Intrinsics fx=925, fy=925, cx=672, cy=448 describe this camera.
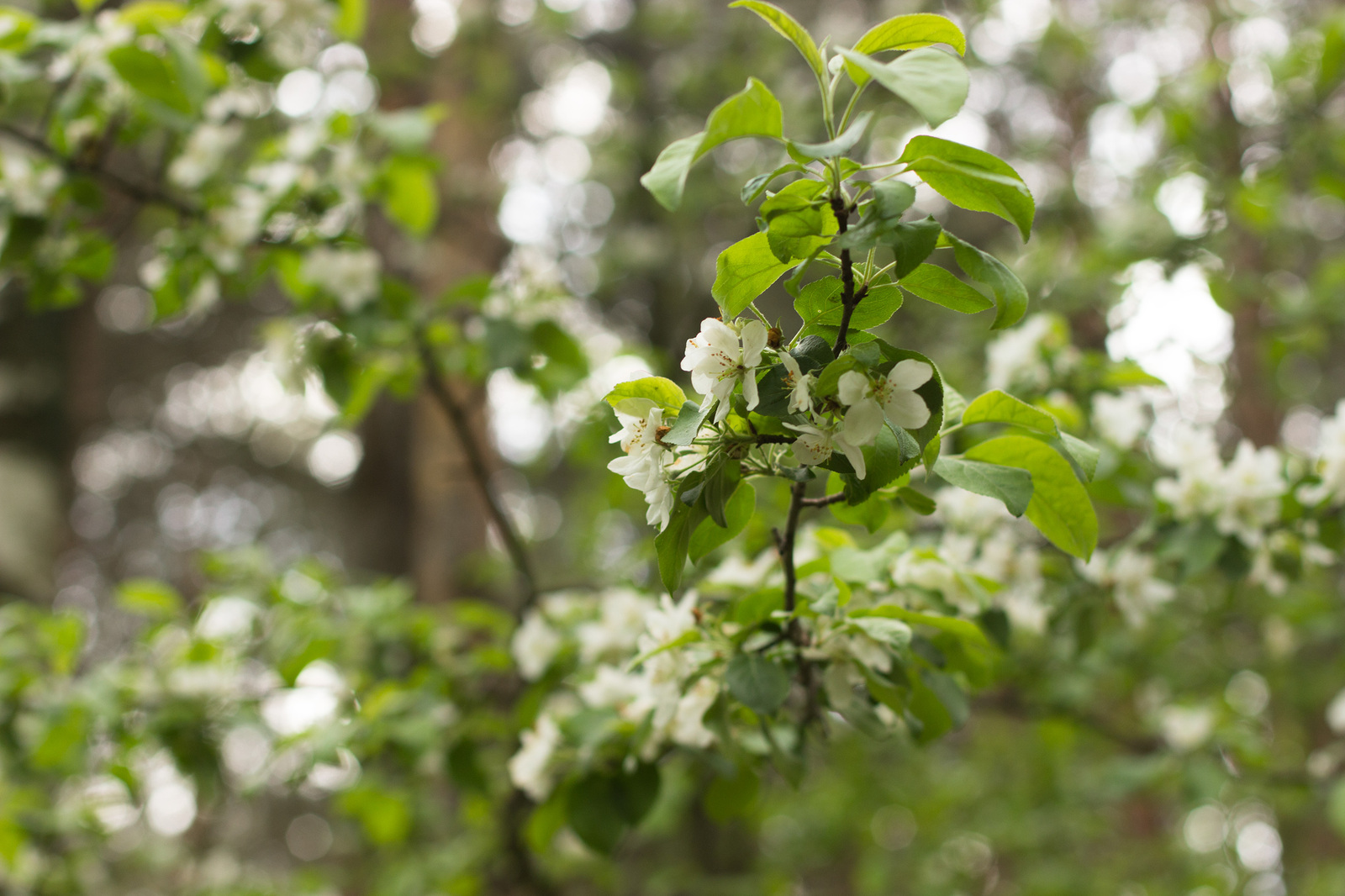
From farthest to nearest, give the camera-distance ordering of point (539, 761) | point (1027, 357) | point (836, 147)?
point (1027, 357) < point (539, 761) < point (836, 147)

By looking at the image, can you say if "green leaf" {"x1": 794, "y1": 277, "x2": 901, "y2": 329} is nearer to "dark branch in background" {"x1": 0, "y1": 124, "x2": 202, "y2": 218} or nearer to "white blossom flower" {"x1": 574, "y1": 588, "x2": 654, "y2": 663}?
"white blossom flower" {"x1": 574, "y1": 588, "x2": 654, "y2": 663}

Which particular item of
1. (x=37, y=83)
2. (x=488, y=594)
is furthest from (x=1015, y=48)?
(x=37, y=83)

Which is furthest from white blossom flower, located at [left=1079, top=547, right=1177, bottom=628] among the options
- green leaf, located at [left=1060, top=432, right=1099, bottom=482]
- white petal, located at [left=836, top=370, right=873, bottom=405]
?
white petal, located at [left=836, top=370, right=873, bottom=405]

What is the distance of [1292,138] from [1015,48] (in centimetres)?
225

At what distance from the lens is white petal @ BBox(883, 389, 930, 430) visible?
90cm

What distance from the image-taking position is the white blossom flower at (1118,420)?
6.35 feet

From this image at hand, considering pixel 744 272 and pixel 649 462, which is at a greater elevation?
pixel 744 272

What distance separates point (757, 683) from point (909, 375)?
479mm

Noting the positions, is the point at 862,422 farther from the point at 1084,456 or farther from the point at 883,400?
the point at 1084,456

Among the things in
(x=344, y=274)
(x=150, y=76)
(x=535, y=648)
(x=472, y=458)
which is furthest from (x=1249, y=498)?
(x=150, y=76)

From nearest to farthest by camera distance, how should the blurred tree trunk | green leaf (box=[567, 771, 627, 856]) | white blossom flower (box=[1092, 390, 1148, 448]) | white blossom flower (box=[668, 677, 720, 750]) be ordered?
white blossom flower (box=[668, 677, 720, 750]) → green leaf (box=[567, 771, 627, 856]) → white blossom flower (box=[1092, 390, 1148, 448]) → the blurred tree trunk

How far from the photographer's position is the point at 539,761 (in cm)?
168

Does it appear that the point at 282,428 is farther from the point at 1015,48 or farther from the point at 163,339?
the point at 1015,48

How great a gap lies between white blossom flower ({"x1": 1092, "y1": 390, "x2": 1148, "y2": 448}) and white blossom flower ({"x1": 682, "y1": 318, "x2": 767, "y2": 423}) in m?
1.32
